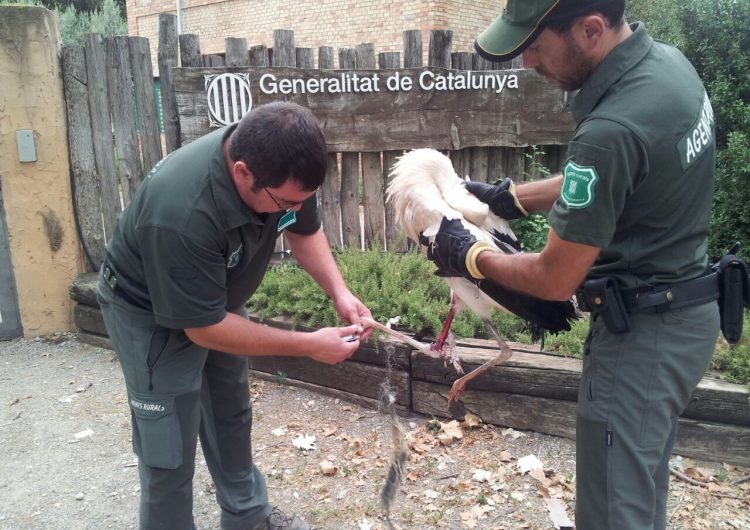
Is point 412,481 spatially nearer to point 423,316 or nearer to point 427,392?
point 427,392

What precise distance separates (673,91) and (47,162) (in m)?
5.45

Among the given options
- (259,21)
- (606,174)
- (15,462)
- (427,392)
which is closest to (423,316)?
(427,392)

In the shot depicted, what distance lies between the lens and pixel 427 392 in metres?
4.30

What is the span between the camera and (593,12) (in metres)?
1.90

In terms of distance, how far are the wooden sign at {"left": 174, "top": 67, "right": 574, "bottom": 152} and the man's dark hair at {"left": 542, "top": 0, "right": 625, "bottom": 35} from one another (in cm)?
386

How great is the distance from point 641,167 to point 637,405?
85cm

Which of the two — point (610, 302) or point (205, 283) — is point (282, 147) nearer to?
point (205, 283)

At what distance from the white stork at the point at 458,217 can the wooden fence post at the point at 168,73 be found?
2.95 metres

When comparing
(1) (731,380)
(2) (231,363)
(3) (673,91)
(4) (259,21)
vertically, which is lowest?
(1) (731,380)

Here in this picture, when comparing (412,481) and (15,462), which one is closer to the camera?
(412,481)

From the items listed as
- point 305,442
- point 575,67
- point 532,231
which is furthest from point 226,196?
point 532,231

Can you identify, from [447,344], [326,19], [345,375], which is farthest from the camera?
[326,19]

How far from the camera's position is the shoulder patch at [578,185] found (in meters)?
1.83

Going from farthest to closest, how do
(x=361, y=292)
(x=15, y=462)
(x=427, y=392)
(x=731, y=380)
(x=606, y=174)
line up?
(x=361, y=292), (x=427, y=392), (x=15, y=462), (x=731, y=380), (x=606, y=174)
